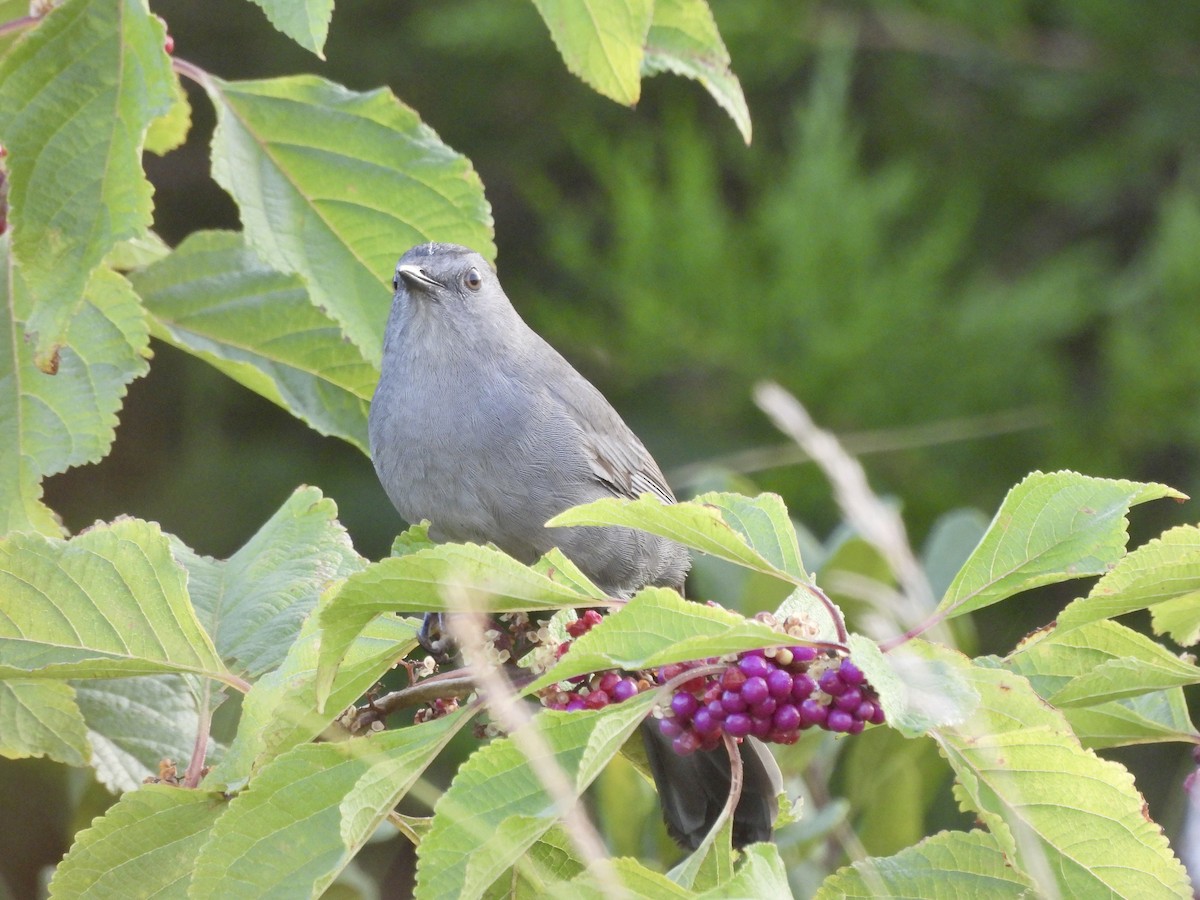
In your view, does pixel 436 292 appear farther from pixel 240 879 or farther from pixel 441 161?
pixel 240 879

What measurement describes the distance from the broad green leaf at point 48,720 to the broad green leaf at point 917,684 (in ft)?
3.99

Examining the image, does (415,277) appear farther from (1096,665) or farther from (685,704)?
(1096,665)

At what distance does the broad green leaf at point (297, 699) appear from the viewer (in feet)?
5.72

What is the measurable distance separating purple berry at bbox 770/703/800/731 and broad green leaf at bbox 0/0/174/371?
1.04m

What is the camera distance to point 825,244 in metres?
6.09

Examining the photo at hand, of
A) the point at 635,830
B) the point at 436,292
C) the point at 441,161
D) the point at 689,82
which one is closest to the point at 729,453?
the point at 689,82

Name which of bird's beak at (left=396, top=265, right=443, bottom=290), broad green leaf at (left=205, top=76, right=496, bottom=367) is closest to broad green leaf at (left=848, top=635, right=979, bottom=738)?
broad green leaf at (left=205, top=76, right=496, bottom=367)

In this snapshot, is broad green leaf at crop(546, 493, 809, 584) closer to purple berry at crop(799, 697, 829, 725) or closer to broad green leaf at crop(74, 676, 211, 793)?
purple berry at crop(799, 697, 829, 725)

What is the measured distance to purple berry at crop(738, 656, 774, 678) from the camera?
1662 millimetres

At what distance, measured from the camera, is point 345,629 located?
1.57 metres

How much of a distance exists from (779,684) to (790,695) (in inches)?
0.9

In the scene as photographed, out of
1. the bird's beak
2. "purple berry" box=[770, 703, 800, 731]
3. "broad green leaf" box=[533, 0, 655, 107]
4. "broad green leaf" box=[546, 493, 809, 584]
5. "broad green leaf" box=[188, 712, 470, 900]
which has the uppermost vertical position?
"broad green leaf" box=[533, 0, 655, 107]

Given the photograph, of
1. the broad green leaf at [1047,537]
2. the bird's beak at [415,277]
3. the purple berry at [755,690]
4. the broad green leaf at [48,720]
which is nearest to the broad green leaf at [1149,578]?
the broad green leaf at [1047,537]

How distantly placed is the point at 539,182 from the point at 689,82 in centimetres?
93
